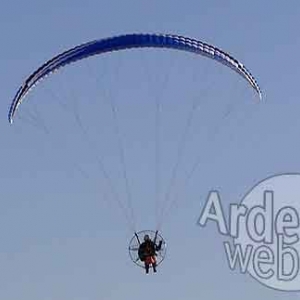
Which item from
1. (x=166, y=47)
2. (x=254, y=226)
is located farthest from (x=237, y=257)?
(x=166, y=47)

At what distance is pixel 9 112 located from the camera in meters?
83.8

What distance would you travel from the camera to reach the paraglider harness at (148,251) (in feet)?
275

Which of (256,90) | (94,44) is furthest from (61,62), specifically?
(256,90)

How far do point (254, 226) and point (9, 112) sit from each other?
9195mm

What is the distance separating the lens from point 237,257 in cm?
8375

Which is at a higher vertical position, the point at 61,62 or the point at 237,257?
the point at 61,62

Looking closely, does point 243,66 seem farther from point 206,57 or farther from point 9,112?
point 9,112

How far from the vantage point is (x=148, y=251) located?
83.9 meters

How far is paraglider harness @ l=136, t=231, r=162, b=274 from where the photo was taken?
83688 millimetres

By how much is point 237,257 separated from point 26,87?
356 inches

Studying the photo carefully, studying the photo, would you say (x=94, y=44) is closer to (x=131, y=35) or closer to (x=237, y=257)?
(x=131, y=35)

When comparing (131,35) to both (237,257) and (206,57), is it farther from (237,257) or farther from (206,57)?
(237,257)

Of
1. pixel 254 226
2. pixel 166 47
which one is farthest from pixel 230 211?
pixel 166 47

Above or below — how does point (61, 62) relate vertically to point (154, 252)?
Answer: above
